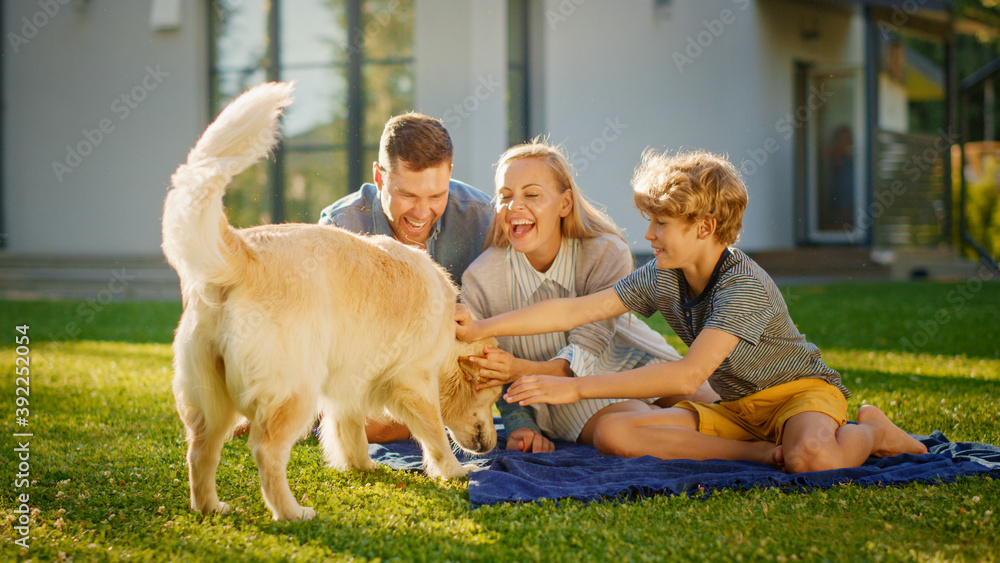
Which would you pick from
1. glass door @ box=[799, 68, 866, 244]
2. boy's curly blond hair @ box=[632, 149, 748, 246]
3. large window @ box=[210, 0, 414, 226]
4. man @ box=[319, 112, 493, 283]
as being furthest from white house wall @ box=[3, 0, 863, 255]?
boy's curly blond hair @ box=[632, 149, 748, 246]

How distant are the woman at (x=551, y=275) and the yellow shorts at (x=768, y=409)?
41cm

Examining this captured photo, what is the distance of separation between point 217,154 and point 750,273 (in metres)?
2.18

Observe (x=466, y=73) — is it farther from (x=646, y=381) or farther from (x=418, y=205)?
(x=646, y=381)

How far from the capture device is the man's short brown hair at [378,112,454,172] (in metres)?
3.89

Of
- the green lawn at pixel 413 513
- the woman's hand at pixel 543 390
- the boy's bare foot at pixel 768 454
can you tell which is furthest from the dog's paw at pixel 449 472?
the boy's bare foot at pixel 768 454

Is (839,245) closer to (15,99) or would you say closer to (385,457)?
(385,457)

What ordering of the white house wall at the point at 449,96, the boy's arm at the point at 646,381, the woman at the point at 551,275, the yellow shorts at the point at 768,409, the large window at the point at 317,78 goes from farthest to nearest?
the large window at the point at 317,78 → the white house wall at the point at 449,96 → the woman at the point at 551,275 → the yellow shorts at the point at 768,409 → the boy's arm at the point at 646,381

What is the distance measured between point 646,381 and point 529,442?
32.4 inches

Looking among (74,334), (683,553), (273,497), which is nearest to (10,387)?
(74,334)

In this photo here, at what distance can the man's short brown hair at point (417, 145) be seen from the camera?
3.89m

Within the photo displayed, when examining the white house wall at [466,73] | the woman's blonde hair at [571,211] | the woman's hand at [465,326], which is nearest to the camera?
the woman's hand at [465,326]

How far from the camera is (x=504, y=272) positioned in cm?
395

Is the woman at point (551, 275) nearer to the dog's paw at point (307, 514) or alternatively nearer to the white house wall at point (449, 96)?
the dog's paw at point (307, 514)

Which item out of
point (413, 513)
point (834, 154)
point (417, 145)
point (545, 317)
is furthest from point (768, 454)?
point (834, 154)
